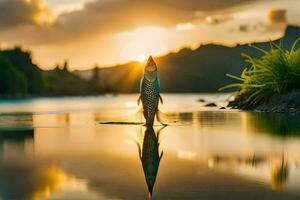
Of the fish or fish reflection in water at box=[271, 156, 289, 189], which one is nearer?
fish reflection in water at box=[271, 156, 289, 189]

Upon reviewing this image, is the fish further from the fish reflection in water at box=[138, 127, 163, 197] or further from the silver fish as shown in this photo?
the fish reflection in water at box=[138, 127, 163, 197]

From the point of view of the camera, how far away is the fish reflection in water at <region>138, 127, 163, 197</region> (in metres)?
4.96

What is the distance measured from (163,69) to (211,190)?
5207 inches

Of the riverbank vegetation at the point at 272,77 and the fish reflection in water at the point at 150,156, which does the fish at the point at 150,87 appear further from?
the riverbank vegetation at the point at 272,77

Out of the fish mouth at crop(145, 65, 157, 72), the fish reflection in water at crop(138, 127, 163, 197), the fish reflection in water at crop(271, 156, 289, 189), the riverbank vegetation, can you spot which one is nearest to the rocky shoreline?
the riverbank vegetation

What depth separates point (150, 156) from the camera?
659 centimetres

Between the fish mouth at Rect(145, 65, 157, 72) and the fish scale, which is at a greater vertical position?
the fish mouth at Rect(145, 65, 157, 72)

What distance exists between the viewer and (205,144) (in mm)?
8008

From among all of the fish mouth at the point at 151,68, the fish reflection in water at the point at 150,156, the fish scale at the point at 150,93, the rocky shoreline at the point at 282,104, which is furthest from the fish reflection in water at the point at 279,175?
the rocky shoreline at the point at 282,104

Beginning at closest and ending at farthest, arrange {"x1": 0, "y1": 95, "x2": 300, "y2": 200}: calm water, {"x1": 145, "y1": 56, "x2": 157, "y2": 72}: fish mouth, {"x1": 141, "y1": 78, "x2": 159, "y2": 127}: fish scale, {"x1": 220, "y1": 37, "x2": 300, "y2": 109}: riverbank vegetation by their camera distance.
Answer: {"x1": 0, "y1": 95, "x2": 300, "y2": 200}: calm water < {"x1": 145, "y1": 56, "x2": 157, "y2": 72}: fish mouth < {"x1": 141, "y1": 78, "x2": 159, "y2": 127}: fish scale < {"x1": 220, "y1": 37, "x2": 300, "y2": 109}: riverbank vegetation

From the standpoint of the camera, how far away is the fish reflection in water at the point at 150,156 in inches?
195

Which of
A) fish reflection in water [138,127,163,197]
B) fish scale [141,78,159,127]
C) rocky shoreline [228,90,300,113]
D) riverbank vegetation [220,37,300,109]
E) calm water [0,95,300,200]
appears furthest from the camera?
riverbank vegetation [220,37,300,109]

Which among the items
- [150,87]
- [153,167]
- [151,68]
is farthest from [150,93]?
[153,167]

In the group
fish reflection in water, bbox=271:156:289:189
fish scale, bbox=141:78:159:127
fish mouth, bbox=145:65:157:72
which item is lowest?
fish reflection in water, bbox=271:156:289:189
